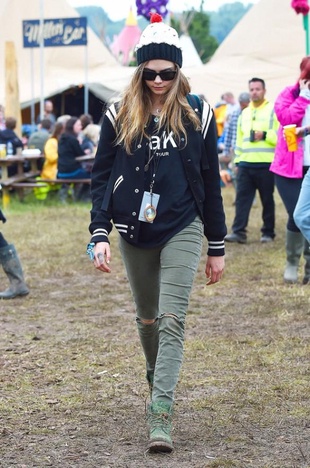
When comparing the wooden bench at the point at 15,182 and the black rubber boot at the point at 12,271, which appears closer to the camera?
the black rubber boot at the point at 12,271

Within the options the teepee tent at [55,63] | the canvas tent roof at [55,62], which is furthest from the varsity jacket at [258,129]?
the canvas tent roof at [55,62]

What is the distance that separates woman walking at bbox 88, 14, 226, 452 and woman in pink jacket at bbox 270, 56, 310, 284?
10.5 ft

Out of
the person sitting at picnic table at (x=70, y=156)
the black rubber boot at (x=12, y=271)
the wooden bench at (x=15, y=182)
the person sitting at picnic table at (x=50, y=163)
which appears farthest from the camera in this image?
the person sitting at picnic table at (x=50, y=163)

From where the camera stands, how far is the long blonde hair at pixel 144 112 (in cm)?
443

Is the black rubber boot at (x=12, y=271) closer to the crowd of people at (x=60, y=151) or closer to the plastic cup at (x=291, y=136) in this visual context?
the plastic cup at (x=291, y=136)

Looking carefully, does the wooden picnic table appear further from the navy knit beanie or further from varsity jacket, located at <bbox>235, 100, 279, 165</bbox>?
the navy knit beanie

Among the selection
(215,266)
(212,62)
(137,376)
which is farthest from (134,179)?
(212,62)

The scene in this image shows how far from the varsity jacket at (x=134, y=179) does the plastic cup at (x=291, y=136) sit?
3621mm

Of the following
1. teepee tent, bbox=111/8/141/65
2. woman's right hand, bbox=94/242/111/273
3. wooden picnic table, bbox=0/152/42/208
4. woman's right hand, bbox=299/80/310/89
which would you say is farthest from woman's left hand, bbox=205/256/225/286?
teepee tent, bbox=111/8/141/65

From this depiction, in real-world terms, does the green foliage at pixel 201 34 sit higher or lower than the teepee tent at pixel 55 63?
lower

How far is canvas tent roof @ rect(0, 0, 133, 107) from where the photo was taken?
2742cm

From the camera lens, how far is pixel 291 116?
8148mm

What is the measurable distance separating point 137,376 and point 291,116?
3.23 metres

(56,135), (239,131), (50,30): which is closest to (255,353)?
(239,131)
